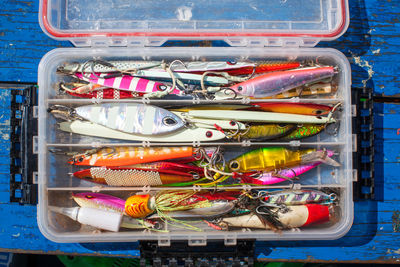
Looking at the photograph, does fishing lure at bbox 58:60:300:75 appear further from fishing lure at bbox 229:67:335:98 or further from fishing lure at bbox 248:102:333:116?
fishing lure at bbox 248:102:333:116

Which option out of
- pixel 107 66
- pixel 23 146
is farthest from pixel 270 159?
pixel 23 146

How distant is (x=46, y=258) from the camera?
2.44 m

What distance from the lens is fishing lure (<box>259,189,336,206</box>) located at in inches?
69.1

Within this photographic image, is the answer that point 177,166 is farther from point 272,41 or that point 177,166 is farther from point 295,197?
point 272,41

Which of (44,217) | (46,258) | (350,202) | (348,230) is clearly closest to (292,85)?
(350,202)

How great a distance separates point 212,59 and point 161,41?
255 millimetres

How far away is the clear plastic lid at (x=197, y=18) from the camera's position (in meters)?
1.70

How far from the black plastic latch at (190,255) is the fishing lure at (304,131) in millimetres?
519

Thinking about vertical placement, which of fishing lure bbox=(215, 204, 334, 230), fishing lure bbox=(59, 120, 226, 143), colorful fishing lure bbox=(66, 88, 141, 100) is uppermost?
colorful fishing lure bbox=(66, 88, 141, 100)

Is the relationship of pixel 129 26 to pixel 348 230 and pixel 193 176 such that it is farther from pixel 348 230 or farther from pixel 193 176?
pixel 348 230

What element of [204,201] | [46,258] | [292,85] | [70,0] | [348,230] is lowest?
[46,258]

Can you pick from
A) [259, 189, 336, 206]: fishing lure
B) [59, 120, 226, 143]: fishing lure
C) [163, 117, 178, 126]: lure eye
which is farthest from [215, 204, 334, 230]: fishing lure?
[163, 117, 178, 126]: lure eye

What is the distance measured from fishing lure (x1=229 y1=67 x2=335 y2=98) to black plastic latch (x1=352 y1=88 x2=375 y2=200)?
20 cm

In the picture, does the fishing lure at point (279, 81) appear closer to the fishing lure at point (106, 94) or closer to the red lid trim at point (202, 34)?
the red lid trim at point (202, 34)
